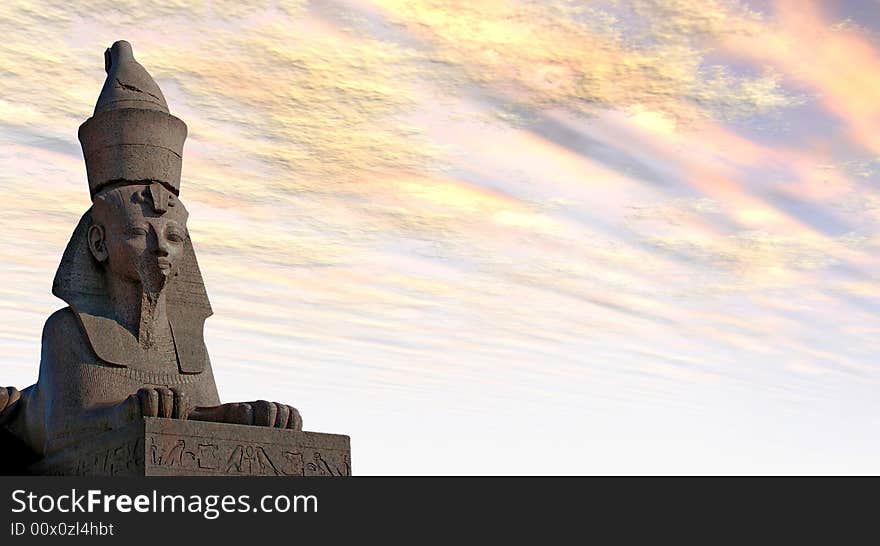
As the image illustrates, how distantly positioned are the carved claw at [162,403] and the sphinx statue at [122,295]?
51 centimetres

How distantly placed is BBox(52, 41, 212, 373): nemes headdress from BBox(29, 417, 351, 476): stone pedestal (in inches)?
36.2

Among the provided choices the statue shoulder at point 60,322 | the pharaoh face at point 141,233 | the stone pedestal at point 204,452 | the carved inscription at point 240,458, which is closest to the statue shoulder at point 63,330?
the statue shoulder at point 60,322

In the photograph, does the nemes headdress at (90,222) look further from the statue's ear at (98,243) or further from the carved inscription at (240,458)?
the carved inscription at (240,458)

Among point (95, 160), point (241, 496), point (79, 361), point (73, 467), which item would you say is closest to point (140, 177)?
point (95, 160)

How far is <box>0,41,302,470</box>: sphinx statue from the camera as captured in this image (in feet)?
28.1

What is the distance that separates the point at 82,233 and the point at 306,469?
246 centimetres

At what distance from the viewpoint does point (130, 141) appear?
354 inches

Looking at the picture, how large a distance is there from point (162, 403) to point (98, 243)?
176 centimetres

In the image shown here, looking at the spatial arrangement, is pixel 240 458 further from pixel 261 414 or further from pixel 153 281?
pixel 153 281

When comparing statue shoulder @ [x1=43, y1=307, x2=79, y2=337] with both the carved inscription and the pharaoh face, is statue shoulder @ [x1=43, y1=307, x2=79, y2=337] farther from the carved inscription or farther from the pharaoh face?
the carved inscription

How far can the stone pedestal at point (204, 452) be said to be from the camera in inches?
297

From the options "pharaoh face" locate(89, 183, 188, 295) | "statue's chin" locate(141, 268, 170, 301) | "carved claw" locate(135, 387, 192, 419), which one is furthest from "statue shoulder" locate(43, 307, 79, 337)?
"carved claw" locate(135, 387, 192, 419)

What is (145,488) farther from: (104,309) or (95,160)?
(95,160)

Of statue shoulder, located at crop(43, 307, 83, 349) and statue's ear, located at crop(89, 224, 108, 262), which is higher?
statue's ear, located at crop(89, 224, 108, 262)
